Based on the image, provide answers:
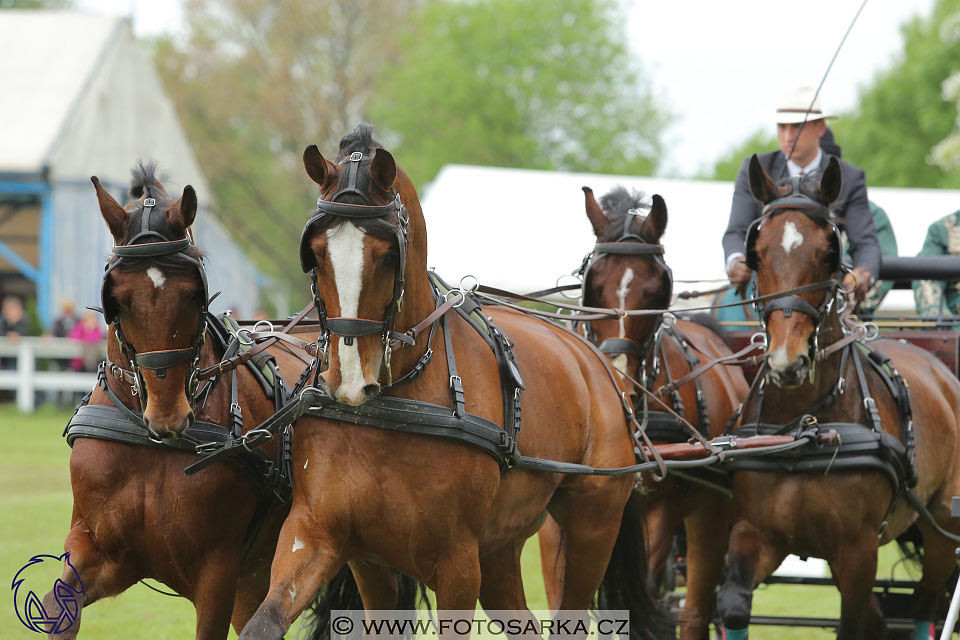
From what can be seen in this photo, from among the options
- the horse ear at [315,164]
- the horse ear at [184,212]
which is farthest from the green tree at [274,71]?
the horse ear at [315,164]

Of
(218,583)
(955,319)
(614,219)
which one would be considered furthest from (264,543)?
(955,319)

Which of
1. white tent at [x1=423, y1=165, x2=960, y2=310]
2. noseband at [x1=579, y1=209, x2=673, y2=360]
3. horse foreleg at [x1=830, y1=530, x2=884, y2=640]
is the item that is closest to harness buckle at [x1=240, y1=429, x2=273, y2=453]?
noseband at [x1=579, y1=209, x2=673, y2=360]

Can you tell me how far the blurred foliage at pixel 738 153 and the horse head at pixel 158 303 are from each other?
140 ft

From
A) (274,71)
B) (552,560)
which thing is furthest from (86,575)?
(274,71)

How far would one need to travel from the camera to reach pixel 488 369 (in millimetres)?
4391

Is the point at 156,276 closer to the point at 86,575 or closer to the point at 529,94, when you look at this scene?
the point at 86,575

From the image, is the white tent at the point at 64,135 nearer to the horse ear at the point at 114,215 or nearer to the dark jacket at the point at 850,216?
the dark jacket at the point at 850,216

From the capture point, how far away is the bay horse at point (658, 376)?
577cm

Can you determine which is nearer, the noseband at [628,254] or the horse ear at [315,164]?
the horse ear at [315,164]

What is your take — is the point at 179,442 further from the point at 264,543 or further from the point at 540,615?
the point at 540,615

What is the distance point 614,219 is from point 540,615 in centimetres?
208

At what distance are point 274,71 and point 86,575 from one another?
36.1 m

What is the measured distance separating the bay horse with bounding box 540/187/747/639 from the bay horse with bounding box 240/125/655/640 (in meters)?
1.17

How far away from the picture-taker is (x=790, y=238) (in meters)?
5.14
